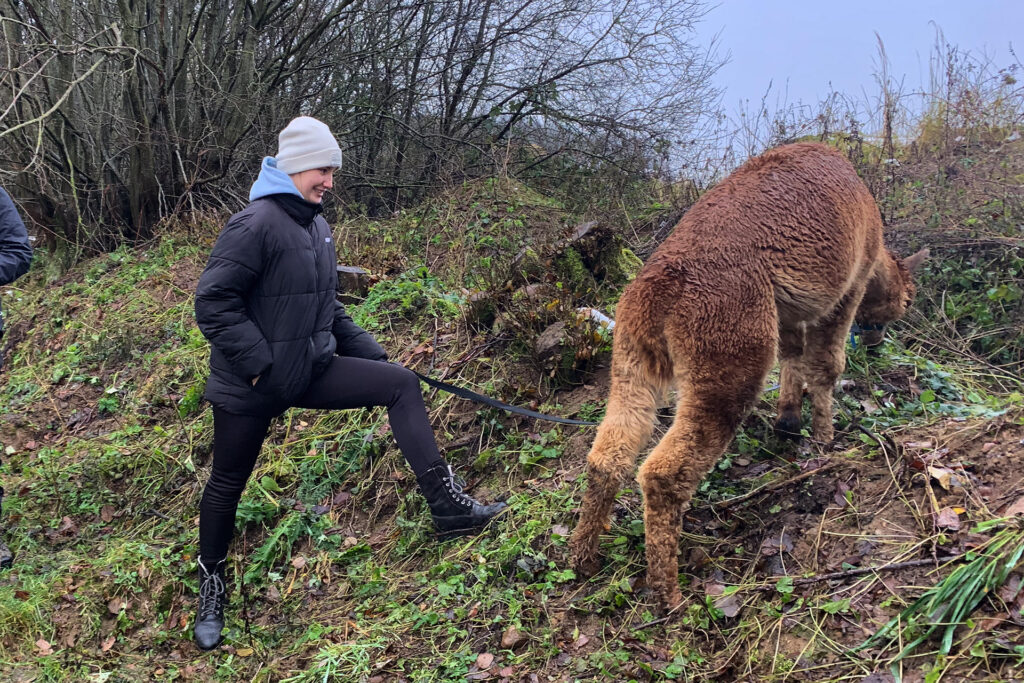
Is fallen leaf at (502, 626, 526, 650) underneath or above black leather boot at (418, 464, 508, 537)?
underneath

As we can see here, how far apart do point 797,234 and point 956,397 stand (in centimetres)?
203

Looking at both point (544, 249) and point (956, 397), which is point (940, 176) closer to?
point (956, 397)

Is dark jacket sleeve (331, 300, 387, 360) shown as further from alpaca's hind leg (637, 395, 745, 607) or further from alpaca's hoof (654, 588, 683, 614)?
alpaca's hoof (654, 588, 683, 614)

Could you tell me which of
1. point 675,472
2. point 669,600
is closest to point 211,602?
point 669,600

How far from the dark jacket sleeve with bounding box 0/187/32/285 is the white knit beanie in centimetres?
195

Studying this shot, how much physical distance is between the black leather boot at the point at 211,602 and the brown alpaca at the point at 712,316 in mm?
2098

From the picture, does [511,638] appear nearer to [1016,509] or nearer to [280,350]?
[280,350]

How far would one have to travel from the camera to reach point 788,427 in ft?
15.0

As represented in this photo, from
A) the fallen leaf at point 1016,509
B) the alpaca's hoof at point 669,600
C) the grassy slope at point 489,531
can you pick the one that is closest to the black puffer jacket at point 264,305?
the grassy slope at point 489,531

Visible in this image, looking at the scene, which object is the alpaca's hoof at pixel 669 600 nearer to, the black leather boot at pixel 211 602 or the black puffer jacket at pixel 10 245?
the black leather boot at pixel 211 602

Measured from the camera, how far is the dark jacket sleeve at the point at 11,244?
168 inches

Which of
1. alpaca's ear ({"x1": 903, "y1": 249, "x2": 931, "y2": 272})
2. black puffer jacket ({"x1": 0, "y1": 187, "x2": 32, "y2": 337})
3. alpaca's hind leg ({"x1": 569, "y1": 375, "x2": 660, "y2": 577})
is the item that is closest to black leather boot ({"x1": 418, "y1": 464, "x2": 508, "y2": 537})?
alpaca's hind leg ({"x1": 569, "y1": 375, "x2": 660, "y2": 577})

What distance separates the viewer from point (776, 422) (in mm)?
4641

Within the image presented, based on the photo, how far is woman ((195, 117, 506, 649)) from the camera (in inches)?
139
